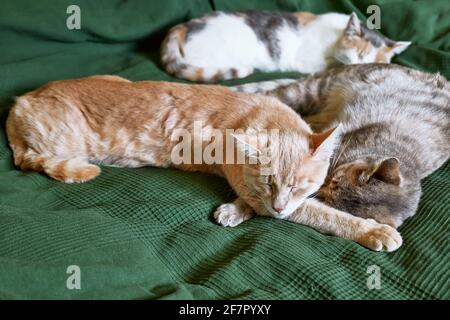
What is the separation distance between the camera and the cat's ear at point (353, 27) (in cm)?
282

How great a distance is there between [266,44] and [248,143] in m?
1.42

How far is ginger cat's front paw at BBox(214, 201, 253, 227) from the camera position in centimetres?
162

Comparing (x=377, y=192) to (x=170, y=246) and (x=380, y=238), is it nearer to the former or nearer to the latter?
(x=380, y=238)

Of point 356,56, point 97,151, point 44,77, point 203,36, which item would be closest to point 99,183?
point 97,151

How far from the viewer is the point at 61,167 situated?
178 cm

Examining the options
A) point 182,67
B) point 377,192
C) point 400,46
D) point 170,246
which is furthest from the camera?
point 400,46

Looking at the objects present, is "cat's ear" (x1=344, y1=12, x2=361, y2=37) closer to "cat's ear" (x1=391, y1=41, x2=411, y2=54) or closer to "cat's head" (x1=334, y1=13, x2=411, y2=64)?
"cat's head" (x1=334, y1=13, x2=411, y2=64)

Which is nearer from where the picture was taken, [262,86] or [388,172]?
[388,172]

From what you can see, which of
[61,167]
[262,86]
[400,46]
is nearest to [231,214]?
[61,167]

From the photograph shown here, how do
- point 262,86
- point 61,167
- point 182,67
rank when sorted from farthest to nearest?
Answer: point 182,67
point 262,86
point 61,167

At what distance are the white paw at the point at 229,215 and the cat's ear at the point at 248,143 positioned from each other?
7.6 inches

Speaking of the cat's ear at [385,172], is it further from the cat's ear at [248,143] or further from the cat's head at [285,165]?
the cat's ear at [248,143]

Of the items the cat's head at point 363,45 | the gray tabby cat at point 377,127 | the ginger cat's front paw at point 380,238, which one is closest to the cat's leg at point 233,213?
the gray tabby cat at point 377,127

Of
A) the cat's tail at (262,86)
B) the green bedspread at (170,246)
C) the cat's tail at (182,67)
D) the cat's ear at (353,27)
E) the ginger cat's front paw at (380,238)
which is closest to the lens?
the green bedspread at (170,246)
